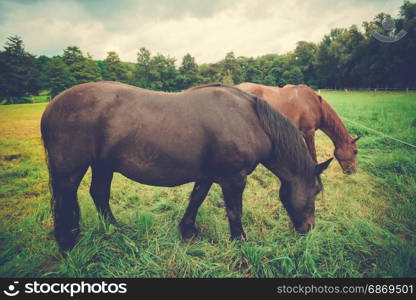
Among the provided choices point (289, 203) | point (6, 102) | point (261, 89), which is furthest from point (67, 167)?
point (6, 102)

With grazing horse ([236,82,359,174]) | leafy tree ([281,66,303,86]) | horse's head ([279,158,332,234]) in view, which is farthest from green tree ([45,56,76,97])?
leafy tree ([281,66,303,86])

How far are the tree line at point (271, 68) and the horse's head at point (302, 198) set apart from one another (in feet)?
103

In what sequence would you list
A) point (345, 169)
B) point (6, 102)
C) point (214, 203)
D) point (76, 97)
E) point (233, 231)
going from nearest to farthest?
point (76, 97) < point (233, 231) < point (214, 203) < point (345, 169) < point (6, 102)

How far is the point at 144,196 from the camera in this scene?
413 cm

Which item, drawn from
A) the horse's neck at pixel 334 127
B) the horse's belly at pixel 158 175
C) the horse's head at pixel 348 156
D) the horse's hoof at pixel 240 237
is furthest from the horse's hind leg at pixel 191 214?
the horse's neck at pixel 334 127

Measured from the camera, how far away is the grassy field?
7.36 feet

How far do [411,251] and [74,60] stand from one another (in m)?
56.6

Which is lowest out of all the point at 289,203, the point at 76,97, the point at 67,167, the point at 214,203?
the point at 214,203

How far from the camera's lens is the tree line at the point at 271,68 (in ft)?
119

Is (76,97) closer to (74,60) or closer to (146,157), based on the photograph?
(146,157)

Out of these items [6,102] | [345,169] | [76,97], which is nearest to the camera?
[76,97]

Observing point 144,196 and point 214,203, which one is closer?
point 214,203

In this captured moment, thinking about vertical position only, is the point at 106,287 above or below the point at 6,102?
below

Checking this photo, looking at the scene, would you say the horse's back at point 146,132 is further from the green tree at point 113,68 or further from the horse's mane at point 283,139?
the green tree at point 113,68
